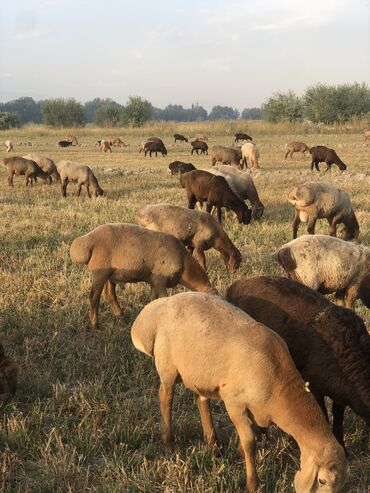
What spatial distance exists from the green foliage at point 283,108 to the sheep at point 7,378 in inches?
2906

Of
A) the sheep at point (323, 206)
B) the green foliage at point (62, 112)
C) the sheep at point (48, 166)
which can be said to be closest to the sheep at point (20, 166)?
the sheep at point (48, 166)

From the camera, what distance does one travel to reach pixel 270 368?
3.41 metres

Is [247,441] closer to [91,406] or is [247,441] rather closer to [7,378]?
[91,406]

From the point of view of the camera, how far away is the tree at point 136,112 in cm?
8369

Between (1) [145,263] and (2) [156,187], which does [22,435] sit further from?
(2) [156,187]

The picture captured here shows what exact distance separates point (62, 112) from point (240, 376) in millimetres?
99797

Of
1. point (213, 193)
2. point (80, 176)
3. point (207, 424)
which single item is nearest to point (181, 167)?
point (80, 176)

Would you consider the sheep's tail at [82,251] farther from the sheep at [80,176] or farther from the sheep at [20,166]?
the sheep at [20,166]

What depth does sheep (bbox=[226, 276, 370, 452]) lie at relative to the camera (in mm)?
3992

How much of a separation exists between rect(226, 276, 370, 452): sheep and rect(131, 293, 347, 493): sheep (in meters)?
0.71

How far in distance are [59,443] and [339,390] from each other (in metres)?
2.30

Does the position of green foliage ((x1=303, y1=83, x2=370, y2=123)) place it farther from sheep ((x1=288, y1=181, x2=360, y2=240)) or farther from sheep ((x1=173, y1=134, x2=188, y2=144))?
sheep ((x1=288, y1=181, x2=360, y2=240))

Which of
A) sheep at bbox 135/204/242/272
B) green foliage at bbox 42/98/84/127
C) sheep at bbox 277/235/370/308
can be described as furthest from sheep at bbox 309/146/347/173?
green foliage at bbox 42/98/84/127

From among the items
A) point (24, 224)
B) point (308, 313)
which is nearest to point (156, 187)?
point (24, 224)
